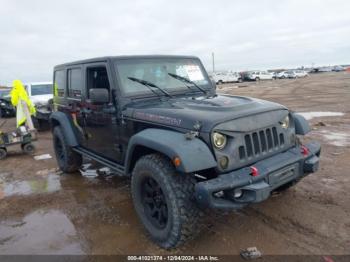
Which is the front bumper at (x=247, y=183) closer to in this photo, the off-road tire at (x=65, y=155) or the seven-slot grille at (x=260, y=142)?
the seven-slot grille at (x=260, y=142)

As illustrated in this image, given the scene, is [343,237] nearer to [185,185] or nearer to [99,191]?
[185,185]

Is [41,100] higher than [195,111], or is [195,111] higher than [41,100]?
[41,100]

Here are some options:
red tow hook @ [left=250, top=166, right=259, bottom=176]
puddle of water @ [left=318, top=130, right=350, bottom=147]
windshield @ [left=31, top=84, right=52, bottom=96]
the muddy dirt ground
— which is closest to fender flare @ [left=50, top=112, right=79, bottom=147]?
the muddy dirt ground

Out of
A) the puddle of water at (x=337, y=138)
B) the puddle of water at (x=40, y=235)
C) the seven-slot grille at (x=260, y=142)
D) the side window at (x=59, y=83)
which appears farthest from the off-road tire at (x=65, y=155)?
the puddle of water at (x=337, y=138)

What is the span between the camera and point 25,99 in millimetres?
8703

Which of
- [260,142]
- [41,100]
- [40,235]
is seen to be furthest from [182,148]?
[41,100]

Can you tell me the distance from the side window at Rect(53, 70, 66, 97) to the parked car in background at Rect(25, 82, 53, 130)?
5.51 metres

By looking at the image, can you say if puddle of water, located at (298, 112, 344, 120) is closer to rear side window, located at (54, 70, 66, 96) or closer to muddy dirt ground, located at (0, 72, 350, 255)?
muddy dirt ground, located at (0, 72, 350, 255)

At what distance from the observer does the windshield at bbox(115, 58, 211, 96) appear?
4082 millimetres

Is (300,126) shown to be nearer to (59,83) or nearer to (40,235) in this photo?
(40,235)

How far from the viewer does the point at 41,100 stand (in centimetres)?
1341

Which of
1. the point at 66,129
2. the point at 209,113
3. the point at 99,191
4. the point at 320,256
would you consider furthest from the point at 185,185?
the point at 66,129

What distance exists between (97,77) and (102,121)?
2.14ft

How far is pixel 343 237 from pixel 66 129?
14.8 ft
